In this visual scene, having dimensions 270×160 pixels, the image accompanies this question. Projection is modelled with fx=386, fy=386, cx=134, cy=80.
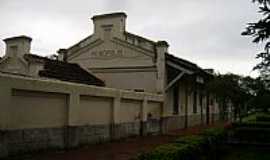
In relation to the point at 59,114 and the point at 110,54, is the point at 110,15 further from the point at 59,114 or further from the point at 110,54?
the point at 59,114

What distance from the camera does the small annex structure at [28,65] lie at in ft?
62.4

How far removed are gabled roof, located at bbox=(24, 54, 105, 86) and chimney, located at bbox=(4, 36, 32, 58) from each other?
3.47 ft

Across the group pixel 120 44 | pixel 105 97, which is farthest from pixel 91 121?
pixel 120 44

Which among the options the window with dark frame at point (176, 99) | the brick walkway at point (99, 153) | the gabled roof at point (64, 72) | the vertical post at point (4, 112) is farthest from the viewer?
the window with dark frame at point (176, 99)

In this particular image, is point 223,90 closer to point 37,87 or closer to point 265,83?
point 265,83

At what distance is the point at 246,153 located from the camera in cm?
1545

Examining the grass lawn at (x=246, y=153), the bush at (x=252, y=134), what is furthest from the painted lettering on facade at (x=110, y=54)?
the grass lawn at (x=246, y=153)

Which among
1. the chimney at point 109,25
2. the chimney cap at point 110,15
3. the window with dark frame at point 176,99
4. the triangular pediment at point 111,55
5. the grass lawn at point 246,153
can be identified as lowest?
the grass lawn at point 246,153

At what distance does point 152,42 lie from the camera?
22.6m

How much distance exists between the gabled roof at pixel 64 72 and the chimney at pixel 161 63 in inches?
144

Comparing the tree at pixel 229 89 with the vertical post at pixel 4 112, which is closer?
the vertical post at pixel 4 112

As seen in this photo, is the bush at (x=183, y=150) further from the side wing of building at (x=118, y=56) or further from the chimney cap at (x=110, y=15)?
the chimney cap at (x=110, y=15)

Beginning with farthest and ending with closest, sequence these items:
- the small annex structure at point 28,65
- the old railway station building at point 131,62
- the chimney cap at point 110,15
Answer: the chimney cap at point 110,15 → the old railway station building at point 131,62 → the small annex structure at point 28,65

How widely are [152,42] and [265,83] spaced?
820 cm
